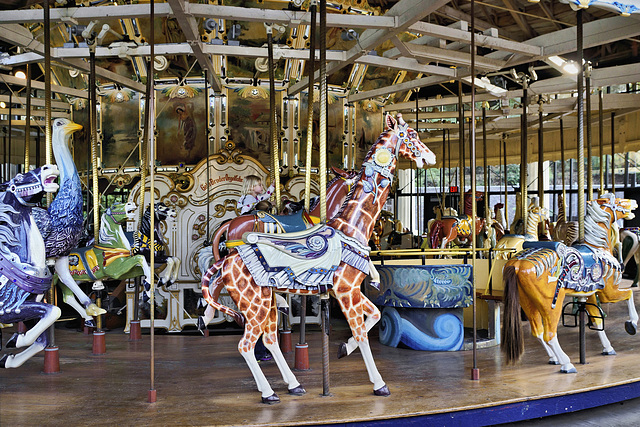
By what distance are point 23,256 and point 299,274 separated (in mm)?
2228

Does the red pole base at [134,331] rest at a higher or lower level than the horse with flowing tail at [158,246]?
lower

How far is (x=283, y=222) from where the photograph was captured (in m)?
5.86

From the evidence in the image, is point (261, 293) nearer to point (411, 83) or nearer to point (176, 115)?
point (411, 83)

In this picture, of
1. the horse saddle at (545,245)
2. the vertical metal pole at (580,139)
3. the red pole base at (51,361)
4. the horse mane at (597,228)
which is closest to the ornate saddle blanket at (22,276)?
the red pole base at (51,361)

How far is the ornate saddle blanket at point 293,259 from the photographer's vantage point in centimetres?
466

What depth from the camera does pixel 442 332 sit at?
6711 millimetres

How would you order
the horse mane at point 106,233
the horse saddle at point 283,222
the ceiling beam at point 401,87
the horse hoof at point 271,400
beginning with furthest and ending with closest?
the ceiling beam at point 401,87
the horse mane at point 106,233
the horse saddle at point 283,222
the horse hoof at point 271,400

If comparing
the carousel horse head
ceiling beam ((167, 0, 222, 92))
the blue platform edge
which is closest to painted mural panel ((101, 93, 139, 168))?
ceiling beam ((167, 0, 222, 92))

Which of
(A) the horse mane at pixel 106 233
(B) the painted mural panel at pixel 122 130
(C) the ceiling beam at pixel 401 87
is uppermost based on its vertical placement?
(C) the ceiling beam at pixel 401 87

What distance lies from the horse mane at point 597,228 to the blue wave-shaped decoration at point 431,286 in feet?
4.29

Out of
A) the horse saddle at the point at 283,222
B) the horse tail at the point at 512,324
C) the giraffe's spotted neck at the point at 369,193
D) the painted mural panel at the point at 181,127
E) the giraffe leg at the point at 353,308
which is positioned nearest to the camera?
the giraffe leg at the point at 353,308

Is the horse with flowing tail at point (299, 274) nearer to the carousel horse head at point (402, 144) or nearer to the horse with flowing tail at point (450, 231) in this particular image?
the carousel horse head at point (402, 144)

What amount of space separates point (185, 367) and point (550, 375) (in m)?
3.46

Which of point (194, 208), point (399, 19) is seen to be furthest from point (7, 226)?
point (194, 208)
